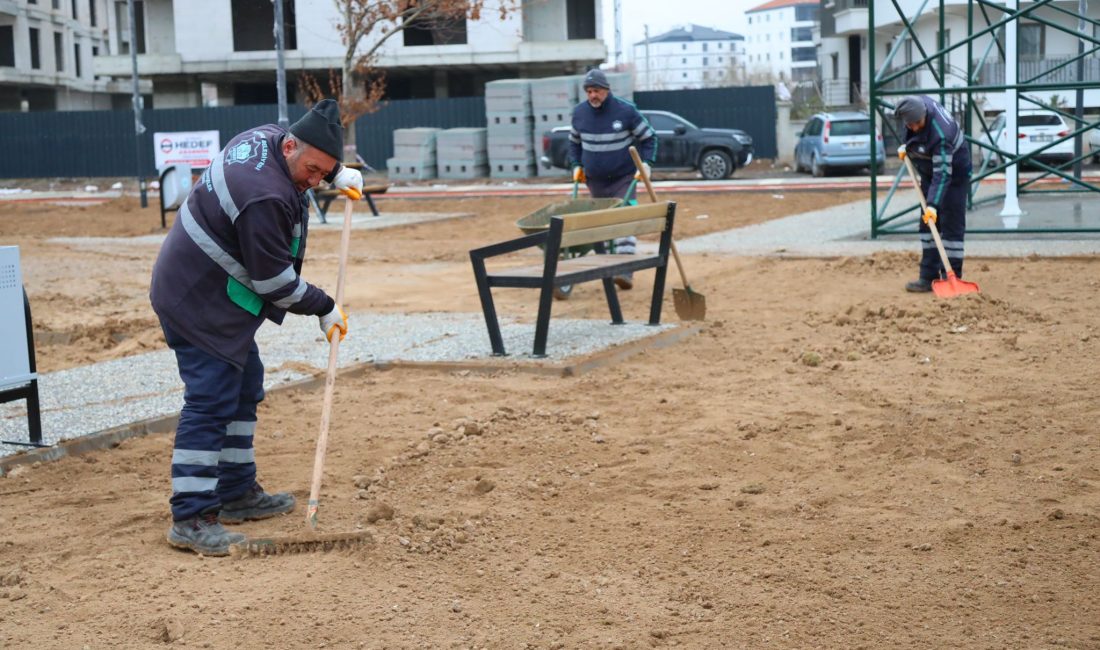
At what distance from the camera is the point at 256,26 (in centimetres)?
4712

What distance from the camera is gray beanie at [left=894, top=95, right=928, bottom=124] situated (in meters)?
10.6

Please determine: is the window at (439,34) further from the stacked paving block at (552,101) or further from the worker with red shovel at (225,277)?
the worker with red shovel at (225,277)

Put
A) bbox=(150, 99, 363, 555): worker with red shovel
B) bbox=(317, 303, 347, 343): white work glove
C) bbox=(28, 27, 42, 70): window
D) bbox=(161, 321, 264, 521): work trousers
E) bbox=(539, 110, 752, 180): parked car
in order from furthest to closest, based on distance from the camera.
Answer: bbox=(28, 27, 42, 70): window, bbox=(539, 110, 752, 180): parked car, bbox=(317, 303, 347, 343): white work glove, bbox=(161, 321, 264, 521): work trousers, bbox=(150, 99, 363, 555): worker with red shovel

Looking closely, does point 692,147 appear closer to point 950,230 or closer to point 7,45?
point 950,230

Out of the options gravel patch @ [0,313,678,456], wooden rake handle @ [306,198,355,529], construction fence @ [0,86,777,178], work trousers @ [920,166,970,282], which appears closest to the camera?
wooden rake handle @ [306,198,355,529]

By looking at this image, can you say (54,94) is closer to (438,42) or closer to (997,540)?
(438,42)

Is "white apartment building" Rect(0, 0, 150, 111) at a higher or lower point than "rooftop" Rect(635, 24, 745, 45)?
lower

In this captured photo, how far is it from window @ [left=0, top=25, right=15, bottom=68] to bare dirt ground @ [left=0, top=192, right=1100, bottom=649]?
2169 inches

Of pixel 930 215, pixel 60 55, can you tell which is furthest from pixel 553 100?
pixel 60 55

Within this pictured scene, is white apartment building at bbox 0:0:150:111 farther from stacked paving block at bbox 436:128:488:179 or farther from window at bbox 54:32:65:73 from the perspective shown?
stacked paving block at bbox 436:128:488:179

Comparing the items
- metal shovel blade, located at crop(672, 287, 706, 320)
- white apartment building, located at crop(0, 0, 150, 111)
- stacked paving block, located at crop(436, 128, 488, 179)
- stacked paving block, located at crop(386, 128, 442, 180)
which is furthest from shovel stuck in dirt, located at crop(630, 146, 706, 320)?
white apartment building, located at crop(0, 0, 150, 111)

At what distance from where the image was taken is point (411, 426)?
23.4 ft

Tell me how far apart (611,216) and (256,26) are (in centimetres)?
4035

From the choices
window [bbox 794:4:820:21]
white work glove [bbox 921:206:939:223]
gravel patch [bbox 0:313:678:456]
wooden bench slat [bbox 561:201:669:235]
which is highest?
window [bbox 794:4:820:21]
